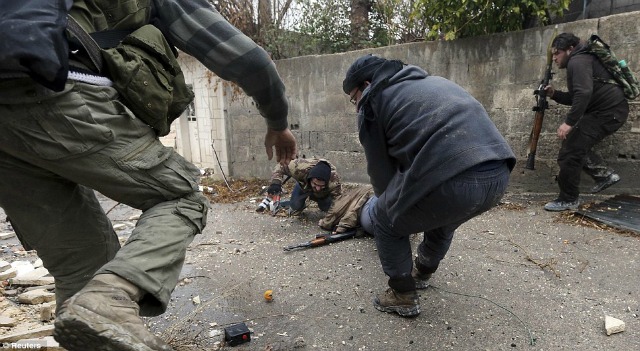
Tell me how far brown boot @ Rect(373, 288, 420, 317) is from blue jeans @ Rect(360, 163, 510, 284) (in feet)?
0.41

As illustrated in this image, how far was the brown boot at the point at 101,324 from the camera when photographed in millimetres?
987

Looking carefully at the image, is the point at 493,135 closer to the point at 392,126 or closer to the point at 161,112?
the point at 392,126

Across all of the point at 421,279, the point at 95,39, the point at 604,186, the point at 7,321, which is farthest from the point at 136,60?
the point at 604,186

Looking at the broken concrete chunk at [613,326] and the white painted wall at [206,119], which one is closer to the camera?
the broken concrete chunk at [613,326]

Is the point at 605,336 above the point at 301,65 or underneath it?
underneath

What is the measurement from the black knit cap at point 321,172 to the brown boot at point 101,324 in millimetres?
3177

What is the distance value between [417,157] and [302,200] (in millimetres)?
2698

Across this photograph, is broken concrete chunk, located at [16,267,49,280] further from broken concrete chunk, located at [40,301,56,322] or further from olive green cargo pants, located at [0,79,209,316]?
olive green cargo pants, located at [0,79,209,316]

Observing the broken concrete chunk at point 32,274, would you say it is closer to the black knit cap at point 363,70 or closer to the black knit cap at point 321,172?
the black knit cap at point 321,172

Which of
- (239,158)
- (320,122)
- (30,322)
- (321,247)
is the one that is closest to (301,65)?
(320,122)

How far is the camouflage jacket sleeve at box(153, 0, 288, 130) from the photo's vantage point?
1606 mm

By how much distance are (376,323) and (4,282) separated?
2.69m

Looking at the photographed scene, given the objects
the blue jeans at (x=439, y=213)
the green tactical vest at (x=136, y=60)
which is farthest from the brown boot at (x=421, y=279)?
the green tactical vest at (x=136, y=60)

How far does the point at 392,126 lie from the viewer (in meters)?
2.09
